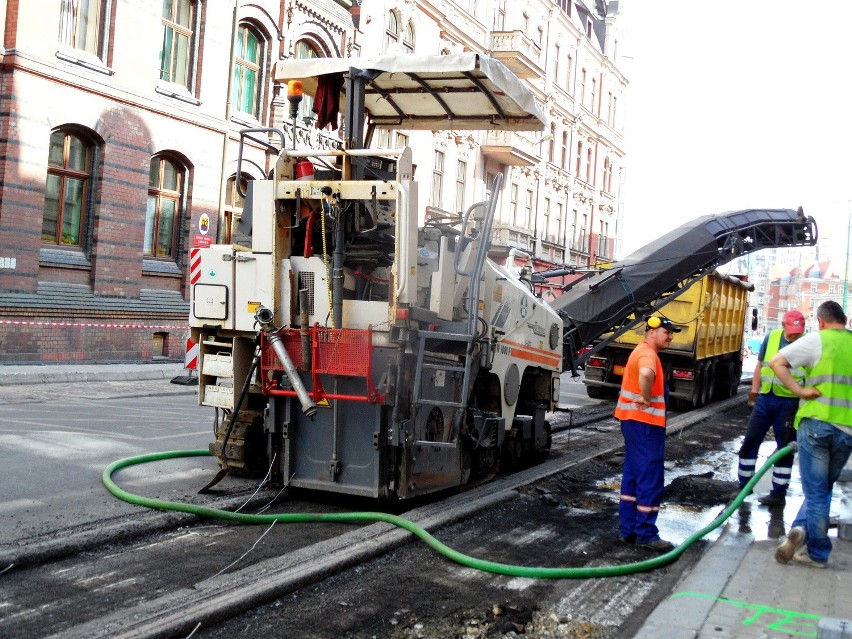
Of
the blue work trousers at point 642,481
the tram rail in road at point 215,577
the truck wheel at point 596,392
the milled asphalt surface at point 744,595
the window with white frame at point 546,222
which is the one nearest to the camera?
the tram rail in road at point 215,577

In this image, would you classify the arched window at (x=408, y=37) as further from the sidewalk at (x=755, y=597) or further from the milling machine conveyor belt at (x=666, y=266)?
the sidewalk at (x=755, y=597)

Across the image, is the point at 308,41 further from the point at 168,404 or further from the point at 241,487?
the point at 241,487

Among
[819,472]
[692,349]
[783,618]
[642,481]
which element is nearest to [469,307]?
[642,481]

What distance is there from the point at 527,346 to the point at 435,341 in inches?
81.2

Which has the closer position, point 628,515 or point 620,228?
point 628,515

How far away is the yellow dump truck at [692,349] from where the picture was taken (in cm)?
1766

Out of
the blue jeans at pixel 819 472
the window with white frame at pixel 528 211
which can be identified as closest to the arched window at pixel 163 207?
the blue jeans at pixel 819 472

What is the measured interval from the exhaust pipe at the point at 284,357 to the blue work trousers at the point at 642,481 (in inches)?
88.6

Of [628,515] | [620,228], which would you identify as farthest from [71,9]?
[620,228]

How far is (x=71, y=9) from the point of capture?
734 inches

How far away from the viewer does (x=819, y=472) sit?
6191 mm

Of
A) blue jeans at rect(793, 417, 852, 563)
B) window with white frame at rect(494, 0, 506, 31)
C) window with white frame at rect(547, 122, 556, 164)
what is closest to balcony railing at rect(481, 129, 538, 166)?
window with white frame at rect(494, 0, 506, 31)

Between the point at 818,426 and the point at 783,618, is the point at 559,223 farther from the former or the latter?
the point at 783,618

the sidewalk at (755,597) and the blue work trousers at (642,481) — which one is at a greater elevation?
the blue work trousers at (642,481)
